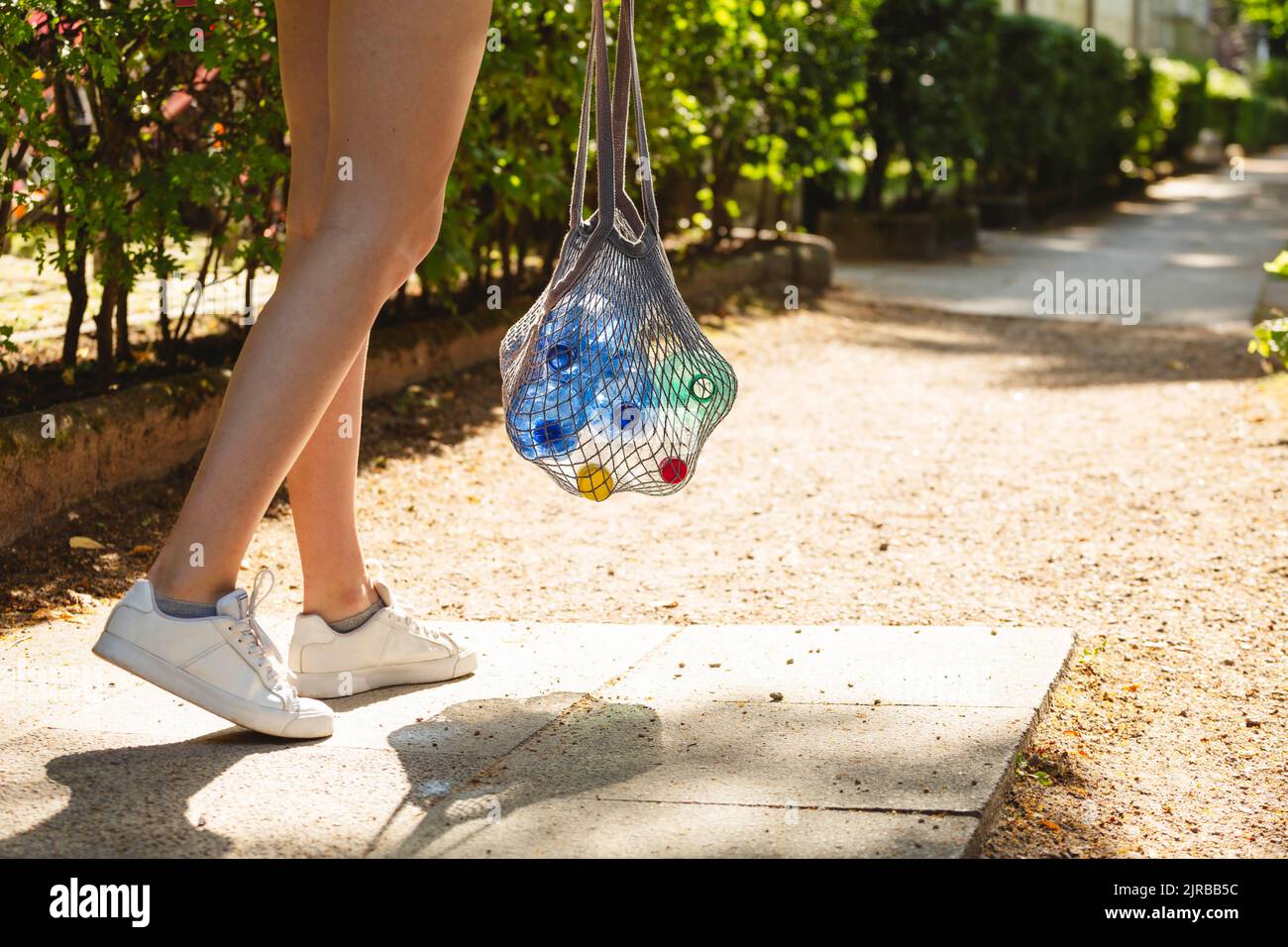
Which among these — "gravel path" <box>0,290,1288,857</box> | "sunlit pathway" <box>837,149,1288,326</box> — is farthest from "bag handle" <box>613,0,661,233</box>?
"sunlit pathway" <box>837,149,1288,326</box>

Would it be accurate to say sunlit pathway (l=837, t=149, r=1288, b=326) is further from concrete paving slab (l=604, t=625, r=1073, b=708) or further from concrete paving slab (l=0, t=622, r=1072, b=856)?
concrete paving slab (l=0, t=622, r=1072, b=856)

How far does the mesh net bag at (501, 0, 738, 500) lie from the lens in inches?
99.4

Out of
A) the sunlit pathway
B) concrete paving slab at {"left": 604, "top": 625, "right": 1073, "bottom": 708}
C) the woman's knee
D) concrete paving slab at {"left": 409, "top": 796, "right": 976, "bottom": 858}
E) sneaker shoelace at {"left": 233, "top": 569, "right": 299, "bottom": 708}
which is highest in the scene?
the woman's knee

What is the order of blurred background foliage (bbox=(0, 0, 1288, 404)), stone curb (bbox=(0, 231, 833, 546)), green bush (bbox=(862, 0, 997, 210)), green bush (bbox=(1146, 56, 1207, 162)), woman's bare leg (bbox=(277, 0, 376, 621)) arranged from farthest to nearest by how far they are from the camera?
green bush (bbox=(1146, 56, 1207, 162))
green bush (bbox=(862, 0, 997, 210))
blurred background foliage (bbox=(0, 0, 1288, 404))
stone curb (bbox=(0, 231, 833, 546))
woman's bare leg (bbox=(277, 0, 376, 621))

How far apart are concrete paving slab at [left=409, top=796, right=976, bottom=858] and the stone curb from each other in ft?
6.45

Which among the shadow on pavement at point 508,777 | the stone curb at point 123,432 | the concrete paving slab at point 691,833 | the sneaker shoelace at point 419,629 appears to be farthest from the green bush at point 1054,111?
the concrete paving slab at point 691,833

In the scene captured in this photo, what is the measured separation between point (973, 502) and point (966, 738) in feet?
6.91

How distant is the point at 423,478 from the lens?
15.1 ft

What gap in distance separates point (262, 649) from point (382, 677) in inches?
15.8

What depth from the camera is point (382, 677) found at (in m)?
2.61

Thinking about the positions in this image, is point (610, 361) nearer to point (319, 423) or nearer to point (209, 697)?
point (319, 423)

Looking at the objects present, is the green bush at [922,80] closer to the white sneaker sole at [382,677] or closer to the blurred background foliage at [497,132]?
the blurred background foliage at [497,132]

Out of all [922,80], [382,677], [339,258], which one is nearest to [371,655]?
[382,677]
